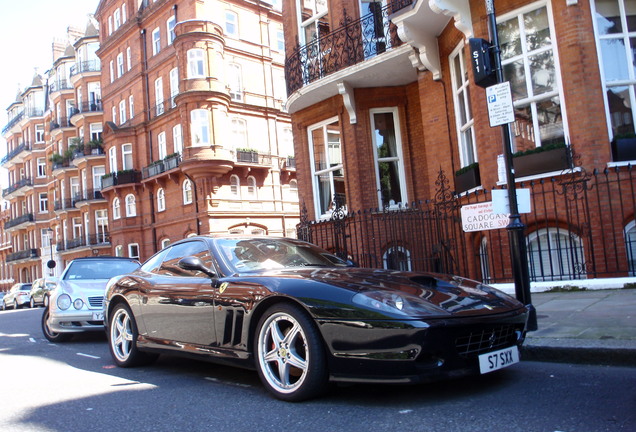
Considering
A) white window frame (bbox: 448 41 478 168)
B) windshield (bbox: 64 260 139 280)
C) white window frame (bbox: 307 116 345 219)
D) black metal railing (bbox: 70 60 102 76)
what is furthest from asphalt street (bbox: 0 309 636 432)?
black metal railing (bbox: 70 60 102 76)

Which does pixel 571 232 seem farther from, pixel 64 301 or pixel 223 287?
pixel 64 301

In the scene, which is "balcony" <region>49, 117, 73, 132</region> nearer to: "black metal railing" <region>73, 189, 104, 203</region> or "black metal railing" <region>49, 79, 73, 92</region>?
"black metal railing" <region>49, 79, 73, 92</region>

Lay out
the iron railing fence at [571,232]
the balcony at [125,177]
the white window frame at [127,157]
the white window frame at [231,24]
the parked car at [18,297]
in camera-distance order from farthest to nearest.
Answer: the white window frame at [127,157] < the balcony at [125,177] < the white window frame at [231,24] < the parked car at [18,297] < the iron railing fence at [571,232]

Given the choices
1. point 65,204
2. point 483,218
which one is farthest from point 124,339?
point 65,204

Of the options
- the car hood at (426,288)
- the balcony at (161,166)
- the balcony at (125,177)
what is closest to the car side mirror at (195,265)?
the car hood at (426,288)

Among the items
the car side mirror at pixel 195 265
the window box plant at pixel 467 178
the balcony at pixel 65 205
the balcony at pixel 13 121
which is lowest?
the car side mirror at pixel 195 265

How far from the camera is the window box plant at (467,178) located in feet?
31.7

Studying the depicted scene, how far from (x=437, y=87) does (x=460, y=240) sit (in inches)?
122

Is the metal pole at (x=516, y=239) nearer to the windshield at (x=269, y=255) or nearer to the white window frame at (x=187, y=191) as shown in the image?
the windshield at (x=269, y=255)

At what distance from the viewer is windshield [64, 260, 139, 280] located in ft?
34.1

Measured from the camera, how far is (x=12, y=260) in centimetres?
5866

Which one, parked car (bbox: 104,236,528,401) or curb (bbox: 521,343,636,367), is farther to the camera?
curb (bbox: 521,343,636,367)

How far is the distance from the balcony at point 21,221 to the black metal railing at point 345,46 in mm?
50643

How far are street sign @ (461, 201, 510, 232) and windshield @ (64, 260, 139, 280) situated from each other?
6.86m
